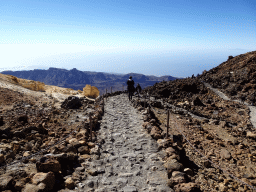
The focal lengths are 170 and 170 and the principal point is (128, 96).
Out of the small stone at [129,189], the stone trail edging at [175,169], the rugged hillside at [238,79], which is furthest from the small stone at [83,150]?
the rugged hillside at [238,79]

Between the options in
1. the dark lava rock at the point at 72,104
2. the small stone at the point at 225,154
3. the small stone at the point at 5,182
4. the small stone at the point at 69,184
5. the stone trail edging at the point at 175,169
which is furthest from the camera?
the dark lava rock at the point at 72,104

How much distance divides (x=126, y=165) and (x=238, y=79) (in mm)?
28181

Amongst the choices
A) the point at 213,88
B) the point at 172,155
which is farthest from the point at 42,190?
the point at 213,88

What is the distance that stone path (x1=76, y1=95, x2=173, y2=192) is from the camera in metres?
5.32

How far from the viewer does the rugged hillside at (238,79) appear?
24558 millimetres

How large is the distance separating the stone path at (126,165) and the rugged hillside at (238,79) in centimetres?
2094

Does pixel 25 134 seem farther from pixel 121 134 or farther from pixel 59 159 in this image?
pixel 121 134

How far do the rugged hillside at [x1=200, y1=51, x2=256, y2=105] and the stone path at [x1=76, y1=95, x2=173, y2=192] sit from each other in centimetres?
2094

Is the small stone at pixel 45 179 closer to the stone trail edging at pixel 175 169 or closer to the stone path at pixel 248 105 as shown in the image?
the stone trail edging at pixel 175 169

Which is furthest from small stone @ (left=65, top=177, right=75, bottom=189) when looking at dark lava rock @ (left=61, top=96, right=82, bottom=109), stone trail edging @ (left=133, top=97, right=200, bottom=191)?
dark lava rock @ (left=61, top=96, right=82, bottom=109)

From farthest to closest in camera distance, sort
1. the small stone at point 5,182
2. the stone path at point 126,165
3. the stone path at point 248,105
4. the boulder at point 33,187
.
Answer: the stone path at point 248,105, the stone path at point 126,165, the boulder at point 33,187, the small stone at point 5,182

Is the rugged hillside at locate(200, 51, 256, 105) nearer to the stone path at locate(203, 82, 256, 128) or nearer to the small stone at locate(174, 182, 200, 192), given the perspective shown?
the stone path at locate(203, 82, 256, 128)

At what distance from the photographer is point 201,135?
12008mm

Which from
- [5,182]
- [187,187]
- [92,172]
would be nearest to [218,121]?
[187,187]
